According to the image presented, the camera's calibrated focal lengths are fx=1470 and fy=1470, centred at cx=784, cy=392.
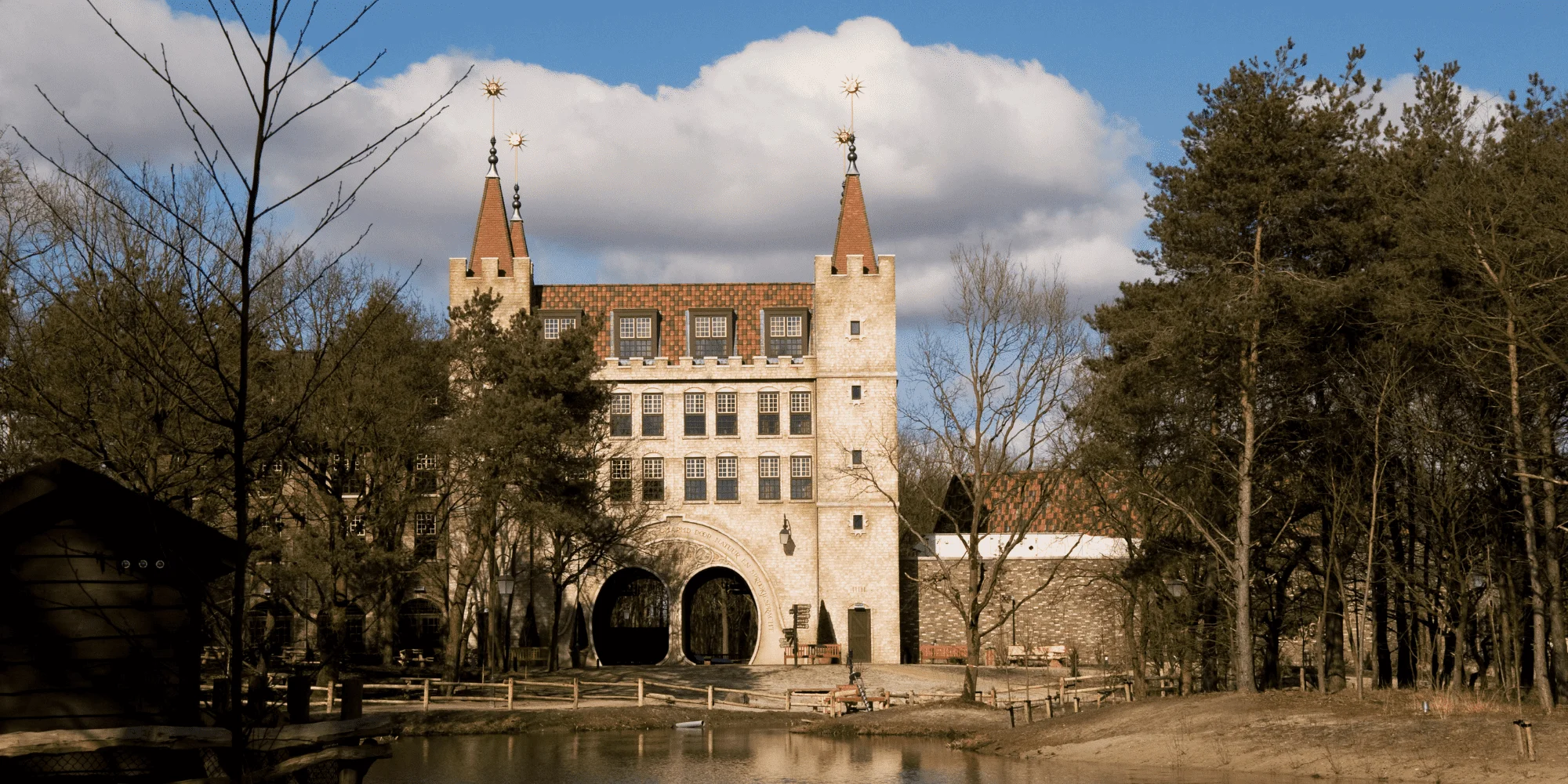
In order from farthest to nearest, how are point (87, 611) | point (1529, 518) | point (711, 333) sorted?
point (711, 333), point (1529, 518), point (87, 611)

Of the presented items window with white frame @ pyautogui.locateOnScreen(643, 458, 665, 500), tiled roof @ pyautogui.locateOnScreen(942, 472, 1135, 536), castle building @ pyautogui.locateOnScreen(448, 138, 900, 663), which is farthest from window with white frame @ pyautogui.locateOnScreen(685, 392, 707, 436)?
tiled roof @ pyautogui.locateOnScreen(942, 472, 1135, 536)

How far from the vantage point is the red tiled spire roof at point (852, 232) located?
162ft

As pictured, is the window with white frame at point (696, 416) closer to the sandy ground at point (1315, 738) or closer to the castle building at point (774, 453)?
the castle building at point (774, 453)

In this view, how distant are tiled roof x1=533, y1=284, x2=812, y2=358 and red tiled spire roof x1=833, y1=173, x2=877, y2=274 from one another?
2.72m

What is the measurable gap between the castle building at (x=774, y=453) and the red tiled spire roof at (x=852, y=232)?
60mm

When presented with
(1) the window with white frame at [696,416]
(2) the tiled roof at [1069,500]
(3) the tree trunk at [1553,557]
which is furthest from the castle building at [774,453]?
(3) the tree trunk at [1553,557]

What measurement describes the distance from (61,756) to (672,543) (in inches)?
1414

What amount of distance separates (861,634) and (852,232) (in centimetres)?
1350

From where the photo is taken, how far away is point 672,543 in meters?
48.4

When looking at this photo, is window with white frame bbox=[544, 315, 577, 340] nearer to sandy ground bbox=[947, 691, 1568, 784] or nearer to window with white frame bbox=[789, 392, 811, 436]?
window with white frame bbox=[789, 392, 811, 436]

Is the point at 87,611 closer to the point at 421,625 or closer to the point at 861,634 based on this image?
the point at 861,634

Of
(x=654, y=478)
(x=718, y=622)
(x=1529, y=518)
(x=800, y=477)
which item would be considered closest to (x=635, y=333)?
(x=654, y=478)

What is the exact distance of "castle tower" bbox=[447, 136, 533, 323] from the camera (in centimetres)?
4981

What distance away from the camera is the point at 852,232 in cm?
5000
